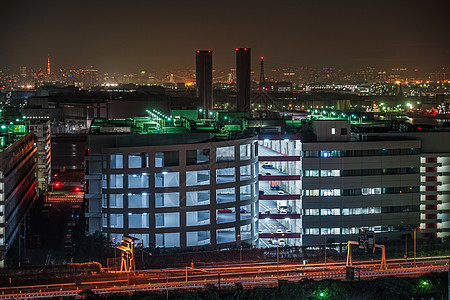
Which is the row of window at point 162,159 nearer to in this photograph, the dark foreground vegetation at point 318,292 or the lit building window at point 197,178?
the lit building window at point 197,178

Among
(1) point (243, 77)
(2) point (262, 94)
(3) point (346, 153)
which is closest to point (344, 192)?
(3) point (346, 153)

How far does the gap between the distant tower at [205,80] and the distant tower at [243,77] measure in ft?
4.35

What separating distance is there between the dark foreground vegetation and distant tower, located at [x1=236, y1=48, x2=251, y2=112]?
62.5 feet

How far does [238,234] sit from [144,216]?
7.12 ft

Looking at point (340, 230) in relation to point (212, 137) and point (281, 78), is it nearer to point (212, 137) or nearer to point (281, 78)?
point (212, 137)

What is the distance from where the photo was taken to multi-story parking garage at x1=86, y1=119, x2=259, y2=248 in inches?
616

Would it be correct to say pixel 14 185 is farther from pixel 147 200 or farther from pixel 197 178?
pixel 197 178

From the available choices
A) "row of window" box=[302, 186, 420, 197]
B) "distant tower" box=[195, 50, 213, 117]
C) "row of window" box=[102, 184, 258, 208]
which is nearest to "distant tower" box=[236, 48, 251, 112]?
"distant tower" box=[195, 50, 213, 117]

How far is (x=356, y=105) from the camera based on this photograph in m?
55.3

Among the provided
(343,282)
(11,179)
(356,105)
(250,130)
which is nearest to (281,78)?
(356,105)

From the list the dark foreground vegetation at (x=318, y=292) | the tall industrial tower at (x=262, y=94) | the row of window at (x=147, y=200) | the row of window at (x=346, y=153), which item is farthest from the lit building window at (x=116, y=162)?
the tall industrial tower at (x=262, y=94)

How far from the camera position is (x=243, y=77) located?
32.7 metres

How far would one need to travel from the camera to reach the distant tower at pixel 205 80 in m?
33.0

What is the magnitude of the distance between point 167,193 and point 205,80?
1833cm
